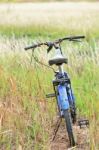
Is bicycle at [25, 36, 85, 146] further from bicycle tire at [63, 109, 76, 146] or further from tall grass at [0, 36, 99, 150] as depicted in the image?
tall grass at [0, 36, 99, 150]

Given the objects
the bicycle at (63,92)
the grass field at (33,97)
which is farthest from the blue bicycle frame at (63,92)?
the grass field at (33,97)

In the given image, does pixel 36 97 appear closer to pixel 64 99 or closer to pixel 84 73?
pixel 64 99

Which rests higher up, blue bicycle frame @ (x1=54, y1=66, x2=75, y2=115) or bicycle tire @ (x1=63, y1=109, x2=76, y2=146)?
blue bicycle frame @ (x1=54, y1=66, x2=75, y2=115)

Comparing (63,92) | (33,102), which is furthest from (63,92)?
(33,102)

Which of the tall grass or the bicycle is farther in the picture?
the tall grass

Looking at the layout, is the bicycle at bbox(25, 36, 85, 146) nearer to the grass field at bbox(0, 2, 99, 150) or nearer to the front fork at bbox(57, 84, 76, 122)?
the front fork at bbox(57, 84, 76, 122)

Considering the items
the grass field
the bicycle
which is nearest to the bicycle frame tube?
the bicycle

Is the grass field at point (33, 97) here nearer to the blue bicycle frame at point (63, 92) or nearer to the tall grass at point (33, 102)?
the tall grass at point (33, 102)

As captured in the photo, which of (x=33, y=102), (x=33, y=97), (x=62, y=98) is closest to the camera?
(x=62, y=98)

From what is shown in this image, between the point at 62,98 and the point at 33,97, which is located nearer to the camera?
the point at 62,98

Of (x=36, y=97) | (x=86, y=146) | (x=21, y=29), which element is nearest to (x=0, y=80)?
(x=36, y=97)

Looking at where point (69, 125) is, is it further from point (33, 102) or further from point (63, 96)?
point (33, 102)

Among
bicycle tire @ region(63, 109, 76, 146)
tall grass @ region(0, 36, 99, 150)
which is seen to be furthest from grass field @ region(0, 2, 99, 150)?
bicycle tire @ region(63, 109, 76, 146)

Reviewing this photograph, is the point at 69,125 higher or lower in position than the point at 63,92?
lower
